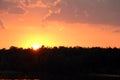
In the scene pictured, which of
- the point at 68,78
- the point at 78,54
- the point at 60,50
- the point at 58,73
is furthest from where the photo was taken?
the point at 60,50

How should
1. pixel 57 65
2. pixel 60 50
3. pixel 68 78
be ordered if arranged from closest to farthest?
pixel 68 78 < pixel 57 65 < pixel 60 50

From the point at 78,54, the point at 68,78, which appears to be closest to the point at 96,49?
the point at 78,54

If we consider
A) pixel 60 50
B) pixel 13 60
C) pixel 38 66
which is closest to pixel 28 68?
pixel 38 66

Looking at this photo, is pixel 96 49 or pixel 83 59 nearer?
pixel 83 59

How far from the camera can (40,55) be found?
367 ft

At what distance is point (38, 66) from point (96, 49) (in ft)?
46.2

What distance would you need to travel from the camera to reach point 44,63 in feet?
337

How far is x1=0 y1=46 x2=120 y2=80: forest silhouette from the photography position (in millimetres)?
94125

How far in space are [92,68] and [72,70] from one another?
3514 millimetres

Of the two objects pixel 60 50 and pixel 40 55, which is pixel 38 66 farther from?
pixel 60 50

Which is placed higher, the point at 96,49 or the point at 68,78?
the point at 96,49

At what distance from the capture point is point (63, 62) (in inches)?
3947

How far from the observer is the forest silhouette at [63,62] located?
94.1 m

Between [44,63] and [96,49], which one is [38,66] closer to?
[44,63]
